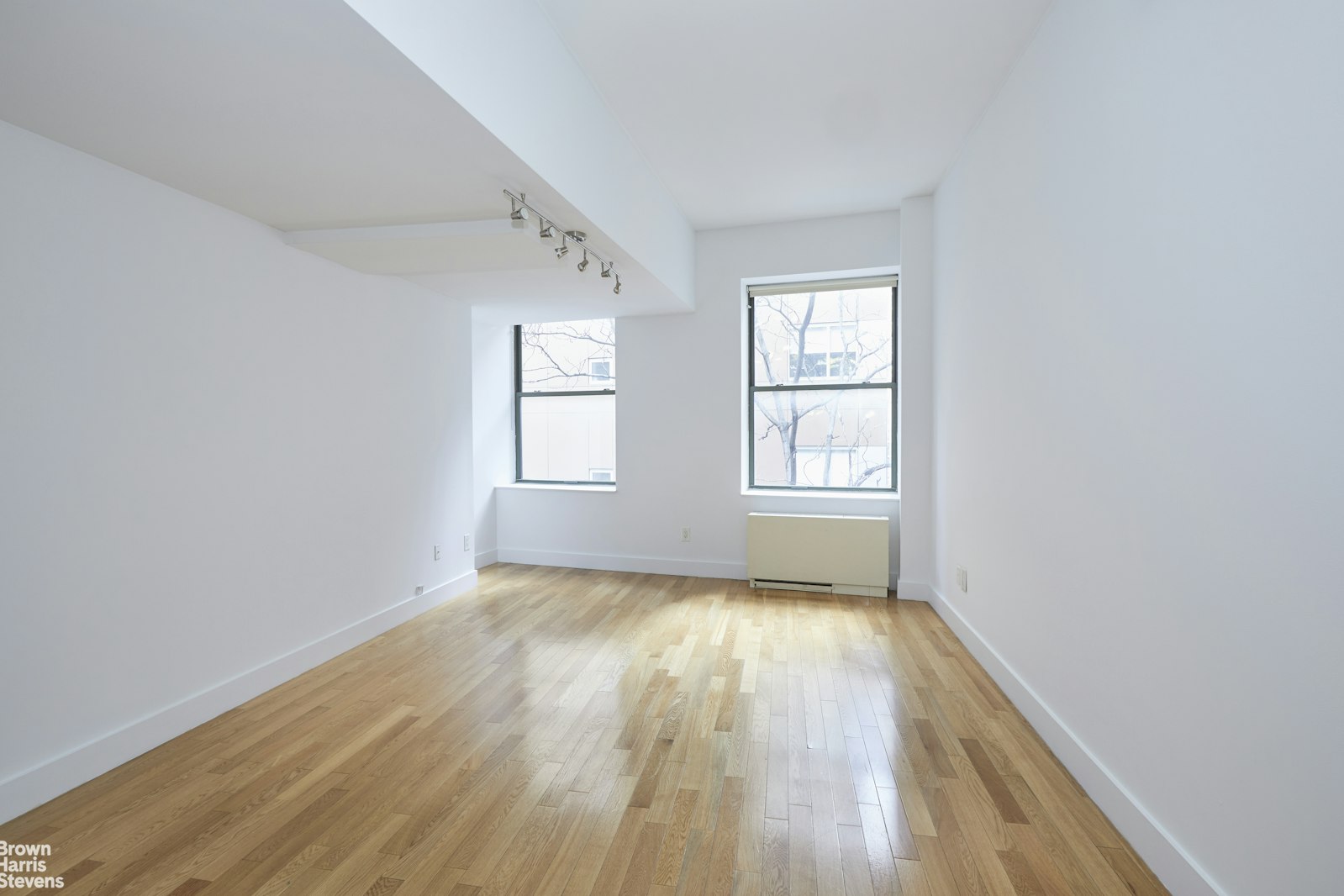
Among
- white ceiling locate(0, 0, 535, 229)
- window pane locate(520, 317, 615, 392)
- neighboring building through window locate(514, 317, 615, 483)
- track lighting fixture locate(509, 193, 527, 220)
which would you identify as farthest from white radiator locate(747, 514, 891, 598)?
white ceiling locate(0, 0, 535, 229)

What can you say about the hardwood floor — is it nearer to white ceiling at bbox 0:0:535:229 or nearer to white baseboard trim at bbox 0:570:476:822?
white baseboard trim at bbox 0:570:476:822

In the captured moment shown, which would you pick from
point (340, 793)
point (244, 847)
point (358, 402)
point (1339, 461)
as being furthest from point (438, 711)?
point (1339, 461)

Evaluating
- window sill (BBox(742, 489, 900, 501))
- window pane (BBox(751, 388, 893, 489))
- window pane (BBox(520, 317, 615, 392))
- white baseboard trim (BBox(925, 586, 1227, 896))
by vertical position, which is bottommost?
white baseboard trim (BBox(925, 586, 1227, 896))

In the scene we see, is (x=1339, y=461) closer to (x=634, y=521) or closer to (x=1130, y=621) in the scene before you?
(x=1130, y=621)

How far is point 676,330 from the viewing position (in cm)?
520

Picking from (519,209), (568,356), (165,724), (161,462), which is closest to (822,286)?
(568,356)

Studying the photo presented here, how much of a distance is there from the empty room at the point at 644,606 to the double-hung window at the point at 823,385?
2.31ft

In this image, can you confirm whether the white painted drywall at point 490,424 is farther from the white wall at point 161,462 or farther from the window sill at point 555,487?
the white wall at point 161,462

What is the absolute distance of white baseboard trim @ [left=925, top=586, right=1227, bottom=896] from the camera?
160cm

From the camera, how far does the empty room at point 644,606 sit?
4.74 feet

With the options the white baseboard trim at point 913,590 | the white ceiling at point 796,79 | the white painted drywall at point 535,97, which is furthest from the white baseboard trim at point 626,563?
the white ceiling at point 796,79

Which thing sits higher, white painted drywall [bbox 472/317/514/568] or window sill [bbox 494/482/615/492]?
white painted drywall [bbox 472/317/514/568]

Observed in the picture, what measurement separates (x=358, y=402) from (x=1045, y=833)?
381 cm

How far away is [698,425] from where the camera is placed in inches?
204
